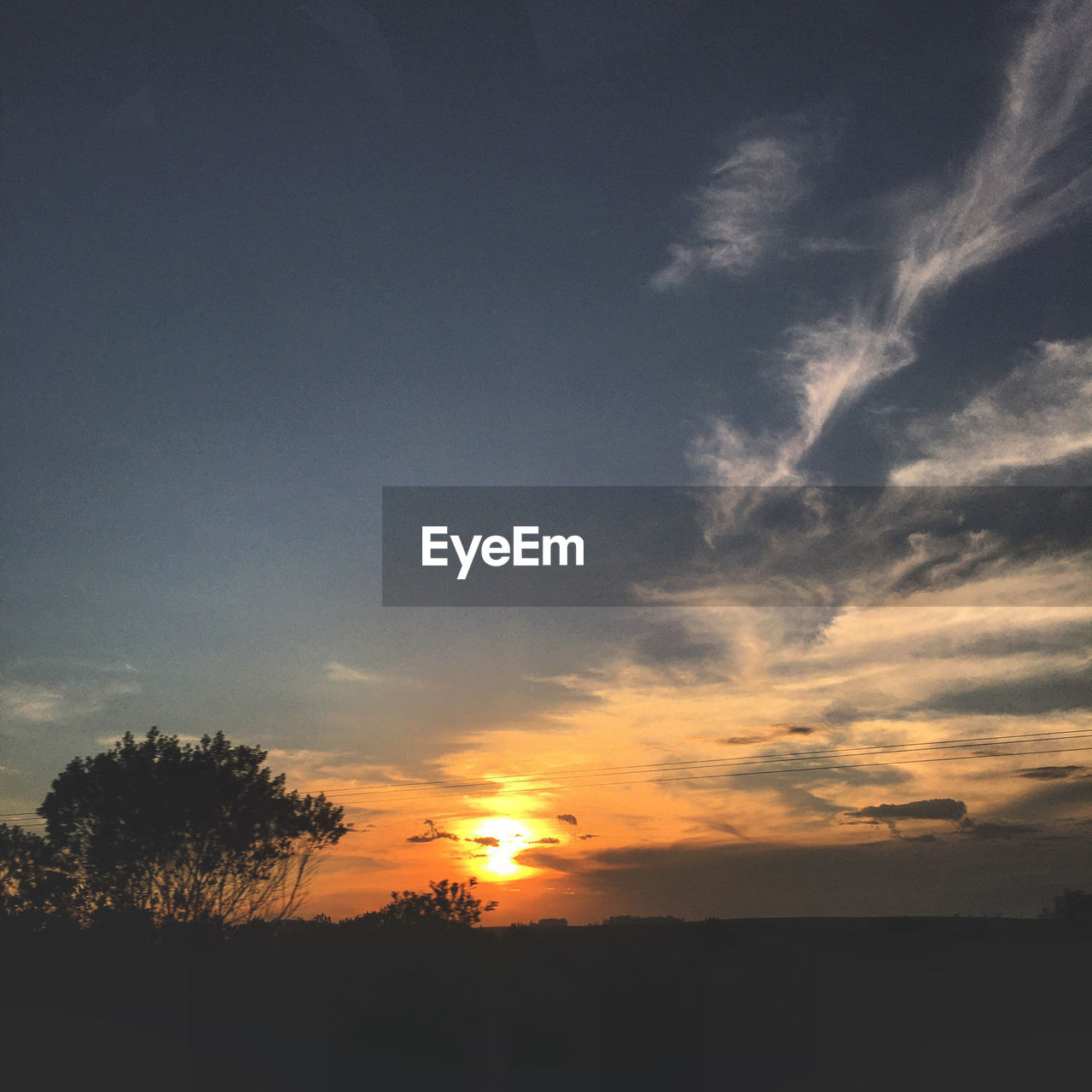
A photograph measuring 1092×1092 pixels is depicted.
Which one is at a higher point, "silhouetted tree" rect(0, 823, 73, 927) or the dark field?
"silhouetted tree" rect(0, 823, 73, 927)

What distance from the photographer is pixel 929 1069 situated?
2988 centimetres

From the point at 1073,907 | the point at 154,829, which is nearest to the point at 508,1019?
the point at 154,829

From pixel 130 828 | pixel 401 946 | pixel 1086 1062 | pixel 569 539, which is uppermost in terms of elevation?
pixel 569 539

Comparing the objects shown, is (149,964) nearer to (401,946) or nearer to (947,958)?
(401,946)

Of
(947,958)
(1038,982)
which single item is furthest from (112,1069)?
(947,958)

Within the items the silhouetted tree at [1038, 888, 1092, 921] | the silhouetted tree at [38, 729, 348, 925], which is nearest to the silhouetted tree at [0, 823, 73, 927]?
the silhouetted tree at [38, 729, 348, 925]

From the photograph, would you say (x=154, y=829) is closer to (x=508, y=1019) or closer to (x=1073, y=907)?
(x=508, y=1019)

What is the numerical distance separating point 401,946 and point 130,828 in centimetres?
1705

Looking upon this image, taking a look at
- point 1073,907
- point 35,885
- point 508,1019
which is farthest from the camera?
point 1073,907

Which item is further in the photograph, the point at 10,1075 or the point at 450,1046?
the point at 450,1046

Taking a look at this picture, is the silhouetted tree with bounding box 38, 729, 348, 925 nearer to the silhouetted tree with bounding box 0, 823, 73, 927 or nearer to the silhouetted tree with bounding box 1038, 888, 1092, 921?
the silhouetted tree with bounding box 0, 823, 73, 927

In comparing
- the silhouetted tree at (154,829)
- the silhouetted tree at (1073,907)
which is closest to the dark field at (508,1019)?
the silhouetted tree at (154,829)

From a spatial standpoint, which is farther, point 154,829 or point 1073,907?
point 1073,907

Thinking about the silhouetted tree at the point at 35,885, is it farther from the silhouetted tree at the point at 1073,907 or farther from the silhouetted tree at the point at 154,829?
the silhouetted tree at the point at 1073,907
